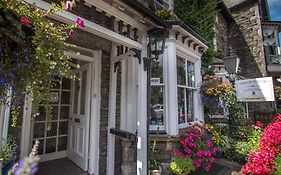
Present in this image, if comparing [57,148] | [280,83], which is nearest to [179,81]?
[57,148]

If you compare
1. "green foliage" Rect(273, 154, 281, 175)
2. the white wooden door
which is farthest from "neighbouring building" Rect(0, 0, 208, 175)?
"green foliage" Rect(273, 154, 281, 175)

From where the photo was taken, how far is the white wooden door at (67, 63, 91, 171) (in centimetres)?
362

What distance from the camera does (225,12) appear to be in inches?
372

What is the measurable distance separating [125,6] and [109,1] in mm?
211

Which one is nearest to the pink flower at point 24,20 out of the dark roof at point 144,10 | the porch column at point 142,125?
the dark roof at point 144,10

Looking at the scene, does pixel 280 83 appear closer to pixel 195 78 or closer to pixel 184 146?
pixel 195 78

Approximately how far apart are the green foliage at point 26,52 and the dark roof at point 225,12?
902cm

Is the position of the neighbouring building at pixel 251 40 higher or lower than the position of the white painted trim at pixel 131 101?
higher

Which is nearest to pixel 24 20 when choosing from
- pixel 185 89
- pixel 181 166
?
pixel 181 166

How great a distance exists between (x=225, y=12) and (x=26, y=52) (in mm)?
10415

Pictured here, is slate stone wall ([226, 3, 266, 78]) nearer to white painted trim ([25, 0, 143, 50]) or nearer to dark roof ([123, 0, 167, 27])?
dark roof ([123, 0, 167, 27])

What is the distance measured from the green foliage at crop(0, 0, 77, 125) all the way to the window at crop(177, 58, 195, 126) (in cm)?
331

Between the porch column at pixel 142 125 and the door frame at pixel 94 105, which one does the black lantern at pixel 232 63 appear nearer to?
the porch column at pixel 142 125

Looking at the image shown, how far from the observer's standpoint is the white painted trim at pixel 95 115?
351 cm
